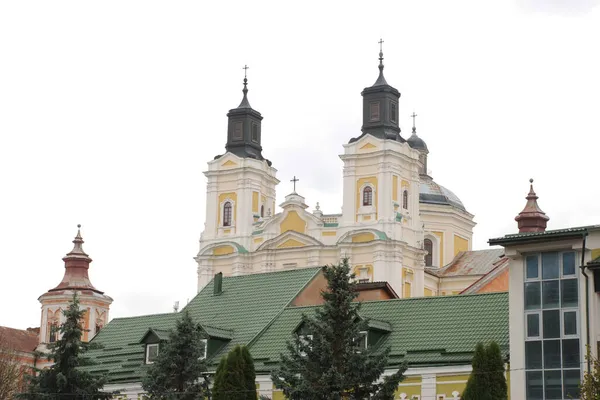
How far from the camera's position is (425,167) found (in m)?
120

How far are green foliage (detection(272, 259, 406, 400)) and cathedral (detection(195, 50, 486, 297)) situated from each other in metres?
59.2

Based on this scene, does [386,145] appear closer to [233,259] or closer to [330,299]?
[233,259]

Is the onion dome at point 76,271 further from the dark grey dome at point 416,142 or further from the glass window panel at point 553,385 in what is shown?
the glass window panel at point 553,385

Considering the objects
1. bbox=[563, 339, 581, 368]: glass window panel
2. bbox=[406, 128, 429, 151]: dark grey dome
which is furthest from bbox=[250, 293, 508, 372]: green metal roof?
bbox=[406, 128, 429, 151]: dark grey dome

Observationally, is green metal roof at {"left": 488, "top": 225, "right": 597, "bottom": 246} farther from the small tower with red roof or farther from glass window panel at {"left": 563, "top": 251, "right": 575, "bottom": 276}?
the small tower with red roof

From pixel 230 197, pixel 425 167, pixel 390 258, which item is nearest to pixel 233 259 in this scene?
pixel 230 197

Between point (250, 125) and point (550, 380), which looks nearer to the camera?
point (550, 380)

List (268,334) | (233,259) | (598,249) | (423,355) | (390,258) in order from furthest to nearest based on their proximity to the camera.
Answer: (233,259)
(390,258)
(268,334)
(423,355)
(598,249)

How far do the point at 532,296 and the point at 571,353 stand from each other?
2.04 m

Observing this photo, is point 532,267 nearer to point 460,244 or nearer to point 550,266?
point 550,266

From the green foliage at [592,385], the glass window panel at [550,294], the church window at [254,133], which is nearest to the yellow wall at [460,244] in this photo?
the church window at [254,133]

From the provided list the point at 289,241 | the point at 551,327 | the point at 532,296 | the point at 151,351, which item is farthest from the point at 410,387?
the point at 289,241

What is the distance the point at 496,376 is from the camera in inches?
1427

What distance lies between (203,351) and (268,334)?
15.2ft
